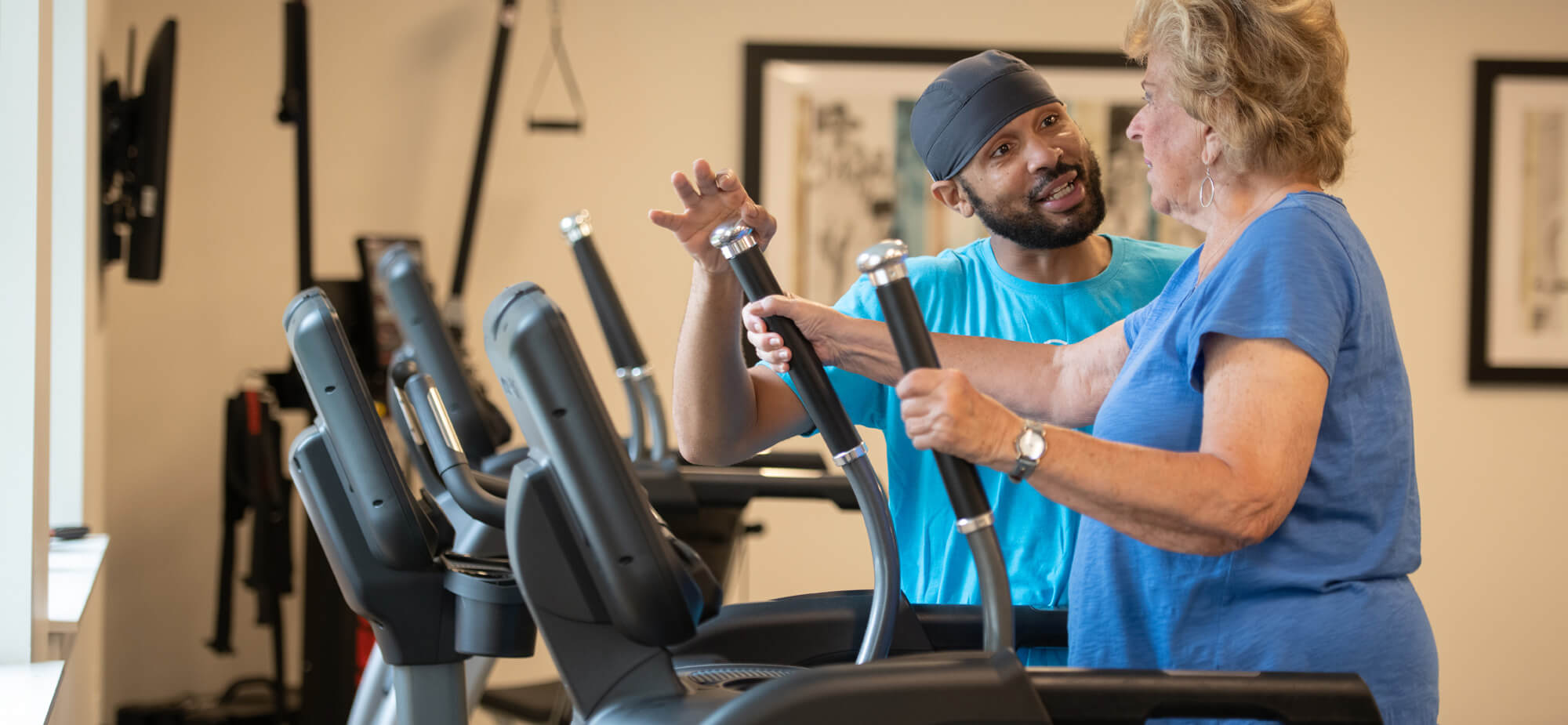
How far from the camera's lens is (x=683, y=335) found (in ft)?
5.99

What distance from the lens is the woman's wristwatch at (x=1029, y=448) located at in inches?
42.4

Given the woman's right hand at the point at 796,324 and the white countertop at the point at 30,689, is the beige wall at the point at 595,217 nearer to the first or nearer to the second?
the white countertop at the point at 30,689

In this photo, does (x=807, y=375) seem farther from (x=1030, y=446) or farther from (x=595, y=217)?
(x=595, y=217)

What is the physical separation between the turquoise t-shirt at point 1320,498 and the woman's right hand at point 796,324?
37 centimetres

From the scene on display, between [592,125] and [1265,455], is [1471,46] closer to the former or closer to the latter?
[592,125]

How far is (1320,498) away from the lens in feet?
3.87

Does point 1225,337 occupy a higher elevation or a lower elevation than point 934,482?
higher

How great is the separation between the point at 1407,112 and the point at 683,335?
Result: 10.7 feet

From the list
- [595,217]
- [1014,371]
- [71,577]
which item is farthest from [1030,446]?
[595,217]

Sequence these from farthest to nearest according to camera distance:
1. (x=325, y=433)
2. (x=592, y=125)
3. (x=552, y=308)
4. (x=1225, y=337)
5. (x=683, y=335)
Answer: (x=592, y=125), (x=683, y=335), (x=325, y=433), (x=1225, y=337), (x=552, y=308)

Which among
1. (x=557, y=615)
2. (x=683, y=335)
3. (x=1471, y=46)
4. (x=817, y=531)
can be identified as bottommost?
(x=817, y=531)

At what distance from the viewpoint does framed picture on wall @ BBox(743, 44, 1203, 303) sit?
4.05 m

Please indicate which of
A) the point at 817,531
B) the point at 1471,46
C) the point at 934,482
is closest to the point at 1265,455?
the point at 934,482

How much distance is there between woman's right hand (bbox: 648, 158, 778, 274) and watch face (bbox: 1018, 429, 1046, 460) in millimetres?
617
